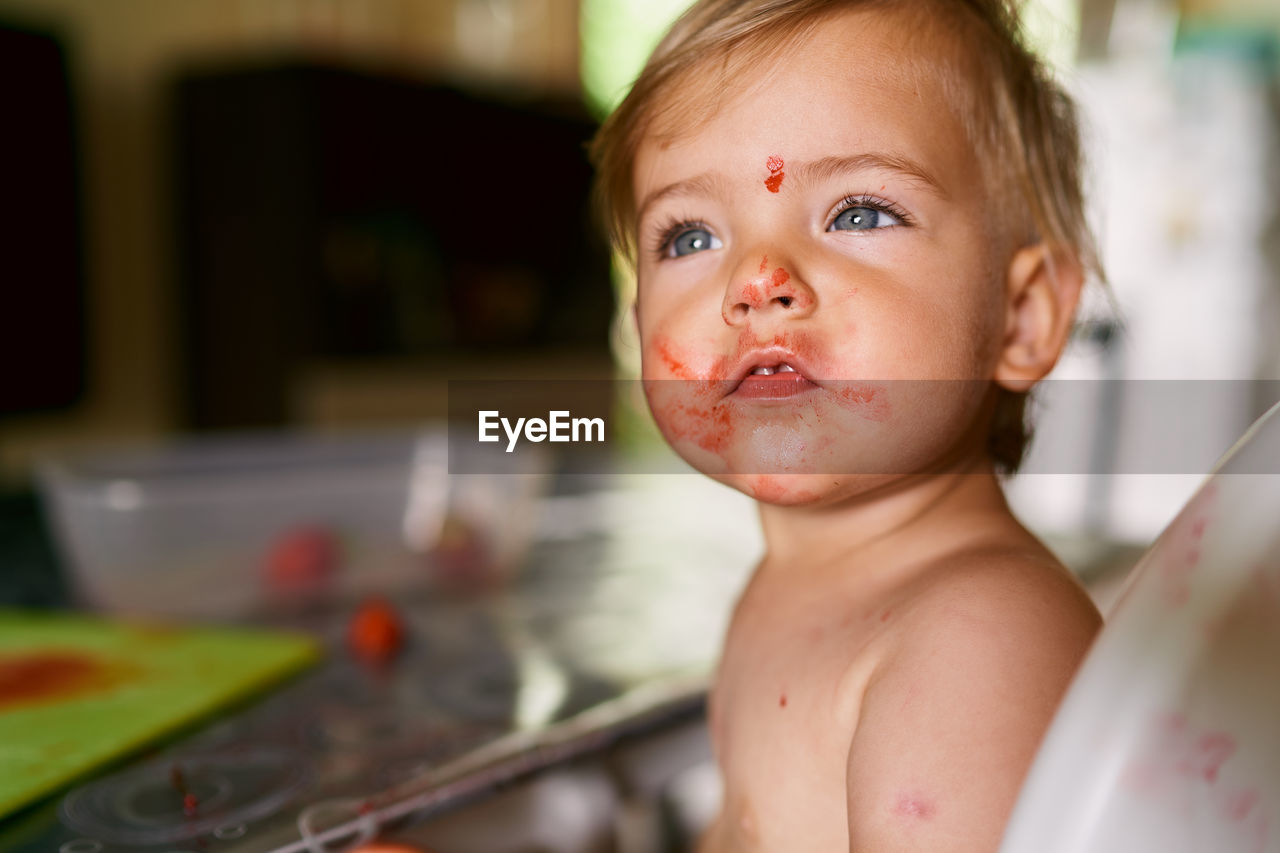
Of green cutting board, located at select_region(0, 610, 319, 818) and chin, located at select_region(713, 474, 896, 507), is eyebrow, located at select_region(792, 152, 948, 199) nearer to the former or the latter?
chin, located at select_region(713, 474, 896, 507)

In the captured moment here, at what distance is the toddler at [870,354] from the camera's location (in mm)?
317

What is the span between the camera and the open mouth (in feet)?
1.13

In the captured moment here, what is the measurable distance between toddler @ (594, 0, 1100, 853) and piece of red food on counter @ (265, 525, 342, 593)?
16.0 inches

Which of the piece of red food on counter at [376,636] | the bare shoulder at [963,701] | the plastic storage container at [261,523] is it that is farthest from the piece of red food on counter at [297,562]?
the bare shoulder at [963,701]

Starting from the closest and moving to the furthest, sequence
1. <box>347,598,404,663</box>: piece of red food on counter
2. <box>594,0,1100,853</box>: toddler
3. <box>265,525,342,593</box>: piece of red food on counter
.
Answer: <box>594,0,1100,853</box>: toddler, <box>347,598,404,663</box>: piece of red food on counter, <box>265,525,342,593</box>: piece of red food on counter

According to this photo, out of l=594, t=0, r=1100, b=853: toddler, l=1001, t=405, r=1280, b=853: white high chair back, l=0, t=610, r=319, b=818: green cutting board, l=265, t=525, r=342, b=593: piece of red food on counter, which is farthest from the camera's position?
l=265, t=525, r=342, b=593: piece of red food on counter

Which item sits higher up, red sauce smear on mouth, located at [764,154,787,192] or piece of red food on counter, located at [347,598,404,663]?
red sauce smear on mouth, located at [764,154,787,192]

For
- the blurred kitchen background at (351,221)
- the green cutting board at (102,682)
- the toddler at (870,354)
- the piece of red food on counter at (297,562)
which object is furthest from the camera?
the blurred kitchen background at (351,221)

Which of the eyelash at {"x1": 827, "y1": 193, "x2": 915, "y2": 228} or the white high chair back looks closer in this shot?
the white high chair back

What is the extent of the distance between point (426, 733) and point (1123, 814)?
34 centimetres

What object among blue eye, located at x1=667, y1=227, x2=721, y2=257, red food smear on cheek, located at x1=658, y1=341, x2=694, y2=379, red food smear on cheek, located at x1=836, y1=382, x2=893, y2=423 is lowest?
red food smear on cheek, located at x1=836, y1=382, x2=893, y2=423

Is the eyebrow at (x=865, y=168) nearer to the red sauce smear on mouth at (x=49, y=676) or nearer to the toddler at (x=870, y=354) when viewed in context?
the toddler at (x=870, y=354)

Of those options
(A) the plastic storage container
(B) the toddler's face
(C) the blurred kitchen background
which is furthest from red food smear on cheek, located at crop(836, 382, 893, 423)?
(C) the blurred kitchen background

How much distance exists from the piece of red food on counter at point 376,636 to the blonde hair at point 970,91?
310mm
